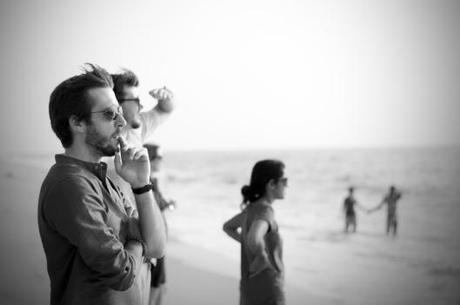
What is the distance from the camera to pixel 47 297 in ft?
13.5

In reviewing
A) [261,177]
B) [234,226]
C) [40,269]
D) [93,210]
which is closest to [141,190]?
[93,210]

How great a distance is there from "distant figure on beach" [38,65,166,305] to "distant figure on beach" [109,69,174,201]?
1.43 feet

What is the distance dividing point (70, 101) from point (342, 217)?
1380 centimetres

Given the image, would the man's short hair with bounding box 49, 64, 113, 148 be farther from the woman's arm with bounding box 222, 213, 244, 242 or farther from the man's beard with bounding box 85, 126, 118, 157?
the woman's arm with bounding box 222, 213, 244, 242

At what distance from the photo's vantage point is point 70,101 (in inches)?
52.6

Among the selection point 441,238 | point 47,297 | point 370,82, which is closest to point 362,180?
point 370,82

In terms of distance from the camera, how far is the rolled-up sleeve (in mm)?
1186

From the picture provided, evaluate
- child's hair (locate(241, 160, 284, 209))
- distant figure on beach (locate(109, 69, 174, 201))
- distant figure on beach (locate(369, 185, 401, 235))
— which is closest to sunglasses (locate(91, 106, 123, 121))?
distant figure on beach (locate(109, 69, 174, 201))

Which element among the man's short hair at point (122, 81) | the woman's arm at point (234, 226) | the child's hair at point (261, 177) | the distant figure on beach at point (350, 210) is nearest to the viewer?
the man's short hair at point (122, 81)

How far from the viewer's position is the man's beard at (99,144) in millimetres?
1357

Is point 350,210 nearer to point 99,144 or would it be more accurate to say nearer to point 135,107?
point 135,107

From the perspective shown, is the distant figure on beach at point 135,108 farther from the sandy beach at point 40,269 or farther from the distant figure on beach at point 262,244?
the sandy beach at point 40,269

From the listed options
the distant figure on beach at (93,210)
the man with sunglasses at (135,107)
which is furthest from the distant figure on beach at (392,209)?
the distant figure on beach at (93,210)

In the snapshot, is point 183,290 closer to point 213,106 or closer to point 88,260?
point 88,260
